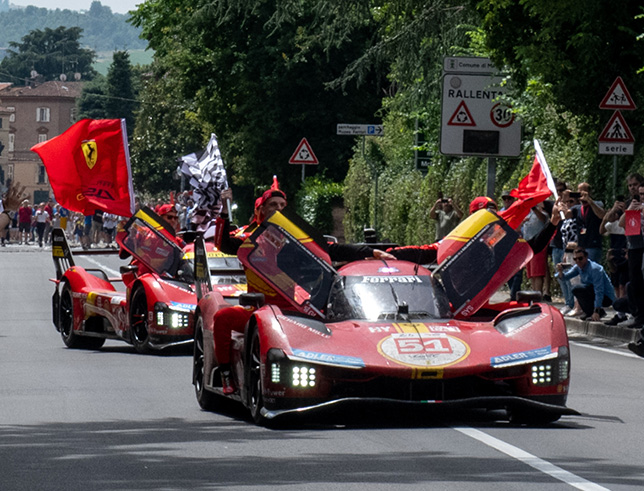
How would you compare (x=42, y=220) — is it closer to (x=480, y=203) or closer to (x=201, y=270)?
(x=201, y=270)

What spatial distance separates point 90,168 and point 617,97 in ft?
23.0

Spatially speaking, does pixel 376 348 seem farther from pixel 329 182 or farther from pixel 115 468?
pixel 329 182

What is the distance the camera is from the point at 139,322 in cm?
1683

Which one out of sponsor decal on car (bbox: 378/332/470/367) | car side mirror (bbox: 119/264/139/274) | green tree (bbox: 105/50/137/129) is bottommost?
car side mirror (bbox: 119/264/139/274)

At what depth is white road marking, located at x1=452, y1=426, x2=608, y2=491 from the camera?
7.87m

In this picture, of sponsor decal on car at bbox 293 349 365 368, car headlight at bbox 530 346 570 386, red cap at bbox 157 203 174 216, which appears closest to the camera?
sponsor decal on car at bbox 293 349 365 368

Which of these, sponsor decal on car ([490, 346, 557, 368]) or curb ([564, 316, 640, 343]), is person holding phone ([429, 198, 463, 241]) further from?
sponsor decal on car ([490, 346, 557, 368])

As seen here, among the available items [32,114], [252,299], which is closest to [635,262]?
[252,299]

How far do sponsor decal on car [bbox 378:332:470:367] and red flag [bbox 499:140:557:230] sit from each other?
3.36m

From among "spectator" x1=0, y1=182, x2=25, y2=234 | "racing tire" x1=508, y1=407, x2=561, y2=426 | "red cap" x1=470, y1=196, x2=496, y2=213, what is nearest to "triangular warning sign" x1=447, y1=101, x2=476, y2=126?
"spectator" x1=0, y1=182, x2=25, y2=234

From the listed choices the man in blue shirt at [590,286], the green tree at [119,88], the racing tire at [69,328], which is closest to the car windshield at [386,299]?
the racing tire at [69,328]

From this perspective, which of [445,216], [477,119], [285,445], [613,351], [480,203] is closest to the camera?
[285,445]

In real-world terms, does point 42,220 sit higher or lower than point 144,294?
lower

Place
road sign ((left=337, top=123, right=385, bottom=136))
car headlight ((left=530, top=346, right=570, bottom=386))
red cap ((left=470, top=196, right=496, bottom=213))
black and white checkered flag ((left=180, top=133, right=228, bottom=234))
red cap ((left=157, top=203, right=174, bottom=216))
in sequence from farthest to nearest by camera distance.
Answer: road sign ((left=337, top=123, right=385, bottom=136)), black and white checkered flag ((left=180, top=133, right=228, bottom=234)), red cap ((left=157, top=203, right=174, bottom=216)), red cap ((left=470, top=196, right=496, bottom=213)), car headlight ((left=530, top=346, right=570, bottom=386))
